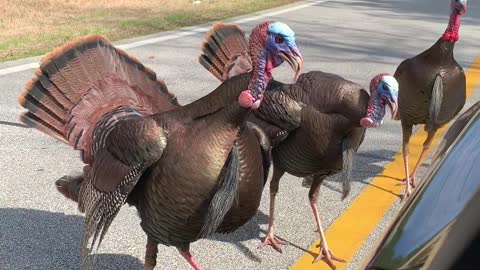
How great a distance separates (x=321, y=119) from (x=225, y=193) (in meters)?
1.02

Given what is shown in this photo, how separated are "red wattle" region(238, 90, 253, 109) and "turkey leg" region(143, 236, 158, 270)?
2.77 ft

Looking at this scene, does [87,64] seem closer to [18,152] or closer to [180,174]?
[180,174]

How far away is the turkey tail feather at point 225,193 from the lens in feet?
8.96

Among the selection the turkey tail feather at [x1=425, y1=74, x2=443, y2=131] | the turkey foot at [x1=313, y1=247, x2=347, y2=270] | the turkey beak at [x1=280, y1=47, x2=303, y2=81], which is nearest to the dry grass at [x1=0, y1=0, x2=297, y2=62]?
the turkey tail feather at [x1=425, y1=74, x2=443, y2=131]

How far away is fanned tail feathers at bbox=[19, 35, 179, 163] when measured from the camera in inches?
139

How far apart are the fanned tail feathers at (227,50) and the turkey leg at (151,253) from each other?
3.97 ft

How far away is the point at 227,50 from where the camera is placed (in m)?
3.98

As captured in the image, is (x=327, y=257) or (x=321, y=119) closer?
(x=321, y=119)

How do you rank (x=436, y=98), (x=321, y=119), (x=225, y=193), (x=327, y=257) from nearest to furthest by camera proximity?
(x=225, y=193)
(x=321, y=119)
(x=327, y=257)
(x=436, y=98)

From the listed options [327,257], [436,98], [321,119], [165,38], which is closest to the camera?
[321,119]

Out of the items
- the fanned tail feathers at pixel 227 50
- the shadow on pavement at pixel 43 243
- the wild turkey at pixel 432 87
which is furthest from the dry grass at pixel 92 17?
the wild turkey at pixel 432 87

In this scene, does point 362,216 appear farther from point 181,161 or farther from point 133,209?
point 181,161

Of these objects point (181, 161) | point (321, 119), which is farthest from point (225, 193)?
point (321, 119)

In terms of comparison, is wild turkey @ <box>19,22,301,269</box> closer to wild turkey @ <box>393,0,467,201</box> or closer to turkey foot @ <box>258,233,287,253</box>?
turkey foot @ <box>258,233,287,253</box>
